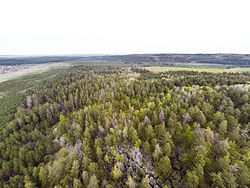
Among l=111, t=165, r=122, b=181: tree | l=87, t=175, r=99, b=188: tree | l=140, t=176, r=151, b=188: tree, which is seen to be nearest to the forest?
l=111, t=165, r=122, b=181: tree

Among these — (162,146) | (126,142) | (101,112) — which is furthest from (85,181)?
(101,112)

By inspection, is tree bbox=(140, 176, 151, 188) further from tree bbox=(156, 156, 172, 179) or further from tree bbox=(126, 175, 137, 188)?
tree bbox=(156, 156, 172, 179)

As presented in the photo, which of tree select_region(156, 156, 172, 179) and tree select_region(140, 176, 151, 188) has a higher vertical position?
tree select_region(156, 156, 172, 179)

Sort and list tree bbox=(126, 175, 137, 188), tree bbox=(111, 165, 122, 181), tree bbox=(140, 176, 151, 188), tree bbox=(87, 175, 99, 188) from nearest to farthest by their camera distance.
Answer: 1. tree bbox=(140, 176, 151, 188)
2. tree bbox=(126, 175, 137, 188)
3. tree bbox=(87, 175, 99, 188)
4. tree bbox=(111, 165, 122, 181)

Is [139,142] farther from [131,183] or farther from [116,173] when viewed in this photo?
[131,183]

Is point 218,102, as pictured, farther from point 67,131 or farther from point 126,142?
point 67,131

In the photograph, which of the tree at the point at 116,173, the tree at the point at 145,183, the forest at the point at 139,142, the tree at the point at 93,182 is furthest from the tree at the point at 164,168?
the tree at the point at 93,182

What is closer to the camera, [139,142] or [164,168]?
[164,168]

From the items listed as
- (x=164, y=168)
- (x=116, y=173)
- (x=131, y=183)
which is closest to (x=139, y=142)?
(x=164, y=168)
